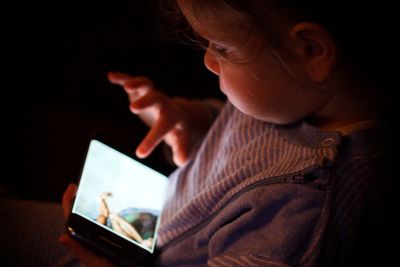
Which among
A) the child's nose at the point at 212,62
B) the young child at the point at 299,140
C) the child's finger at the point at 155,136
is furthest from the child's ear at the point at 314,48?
the child's finger at the point at 155,136

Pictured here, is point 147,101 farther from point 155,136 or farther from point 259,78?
point 259,78

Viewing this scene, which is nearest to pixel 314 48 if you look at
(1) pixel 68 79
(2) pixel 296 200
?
(2) pixel 296 200

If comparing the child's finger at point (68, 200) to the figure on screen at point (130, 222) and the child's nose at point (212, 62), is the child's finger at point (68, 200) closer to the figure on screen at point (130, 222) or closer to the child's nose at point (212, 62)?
the figure on screen at point (130, 222)

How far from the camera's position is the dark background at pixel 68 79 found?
1.03 m

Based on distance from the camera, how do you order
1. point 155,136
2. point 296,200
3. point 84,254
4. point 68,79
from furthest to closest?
1. point 68,79
2. point 155,136
3. point 84,254
4. point 296,200

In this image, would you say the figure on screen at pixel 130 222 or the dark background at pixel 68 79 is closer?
the figure on screen at pixel 130 222

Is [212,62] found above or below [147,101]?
above

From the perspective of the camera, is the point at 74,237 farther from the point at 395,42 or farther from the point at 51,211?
the point at 395,42

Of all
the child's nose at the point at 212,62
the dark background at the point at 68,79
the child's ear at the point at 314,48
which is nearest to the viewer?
the child's ear at the point at 314,48

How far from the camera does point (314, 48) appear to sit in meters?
0.59

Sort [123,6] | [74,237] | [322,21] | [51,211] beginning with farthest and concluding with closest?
[123,6], [51,211], [74,237], [322,21]

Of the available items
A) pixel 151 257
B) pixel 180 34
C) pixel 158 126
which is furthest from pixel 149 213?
pixel 180 34

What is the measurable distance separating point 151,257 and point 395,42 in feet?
1.67

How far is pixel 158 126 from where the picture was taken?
0.89m
